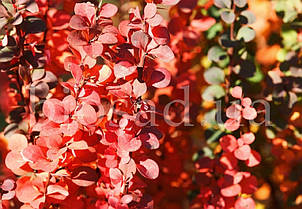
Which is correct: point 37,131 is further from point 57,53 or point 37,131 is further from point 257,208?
point 257,208

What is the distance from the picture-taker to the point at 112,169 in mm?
758

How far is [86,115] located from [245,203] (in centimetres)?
38

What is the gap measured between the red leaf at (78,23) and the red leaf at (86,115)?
12 centimetres

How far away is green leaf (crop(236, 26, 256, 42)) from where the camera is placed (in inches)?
36.3

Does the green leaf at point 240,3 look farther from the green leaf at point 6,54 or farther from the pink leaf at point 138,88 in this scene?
the green leaf at point 6,54

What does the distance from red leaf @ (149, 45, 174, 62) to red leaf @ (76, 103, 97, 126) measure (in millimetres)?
130

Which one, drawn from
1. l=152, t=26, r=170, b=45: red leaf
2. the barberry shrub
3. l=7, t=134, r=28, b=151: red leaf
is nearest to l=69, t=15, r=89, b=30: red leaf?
the barberry shrub

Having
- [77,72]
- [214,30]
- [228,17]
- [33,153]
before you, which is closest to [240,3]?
[228,17]

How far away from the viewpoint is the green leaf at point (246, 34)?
3.02 ft

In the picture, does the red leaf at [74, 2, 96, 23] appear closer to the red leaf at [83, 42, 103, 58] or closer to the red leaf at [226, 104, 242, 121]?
the red leaf at [83, 42, 103, 58]

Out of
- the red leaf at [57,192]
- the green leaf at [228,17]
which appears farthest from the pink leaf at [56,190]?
the green leaf at [228,17]

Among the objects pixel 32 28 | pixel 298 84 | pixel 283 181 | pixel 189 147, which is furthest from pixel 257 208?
pixel 32 28

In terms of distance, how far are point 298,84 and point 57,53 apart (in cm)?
51

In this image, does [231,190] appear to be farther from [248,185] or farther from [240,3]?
[240,3]
